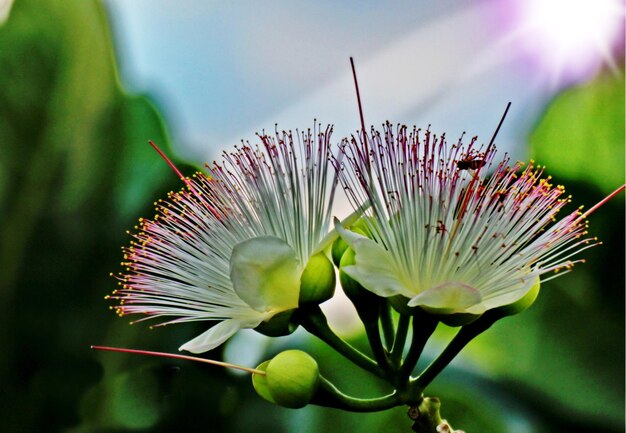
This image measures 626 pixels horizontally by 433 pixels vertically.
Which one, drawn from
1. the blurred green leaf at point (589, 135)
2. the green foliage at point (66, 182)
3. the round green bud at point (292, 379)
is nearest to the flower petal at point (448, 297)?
the round green bud at point (292, 379)

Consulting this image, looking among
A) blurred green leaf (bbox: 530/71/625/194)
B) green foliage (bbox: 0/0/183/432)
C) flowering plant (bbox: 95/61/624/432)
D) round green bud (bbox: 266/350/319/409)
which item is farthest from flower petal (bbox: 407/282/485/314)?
green foliage (bbox: 0/0/183/432)

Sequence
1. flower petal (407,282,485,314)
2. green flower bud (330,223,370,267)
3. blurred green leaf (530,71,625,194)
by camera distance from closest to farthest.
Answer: flower petal (407,282,485,314) → green flower bud (330,223,370,267) → blurred green leaf (530,71,625,194)

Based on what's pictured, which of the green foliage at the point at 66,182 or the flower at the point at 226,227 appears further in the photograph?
the green foliage at the point at 66,182

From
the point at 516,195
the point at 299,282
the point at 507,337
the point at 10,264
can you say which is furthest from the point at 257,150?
the point at 10,264

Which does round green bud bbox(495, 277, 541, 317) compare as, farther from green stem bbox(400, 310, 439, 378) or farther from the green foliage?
the green foliage

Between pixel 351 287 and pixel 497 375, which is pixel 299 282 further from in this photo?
pixel 497 375

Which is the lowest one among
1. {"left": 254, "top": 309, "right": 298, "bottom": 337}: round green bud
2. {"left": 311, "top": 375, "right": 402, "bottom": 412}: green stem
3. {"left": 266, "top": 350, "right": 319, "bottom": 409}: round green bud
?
{"left": 311, "top": 375, "right": 402, "bottom": 412}: green stem

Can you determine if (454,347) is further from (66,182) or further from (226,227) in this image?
(66,182)

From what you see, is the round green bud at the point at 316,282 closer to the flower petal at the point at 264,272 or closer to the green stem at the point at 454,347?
the flower petal at the point at 264,272
